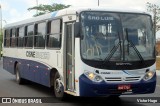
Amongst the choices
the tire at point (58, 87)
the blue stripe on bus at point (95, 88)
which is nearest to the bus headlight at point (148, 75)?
the blue stripe on bus at point (95, 88)

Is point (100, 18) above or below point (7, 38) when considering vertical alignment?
above

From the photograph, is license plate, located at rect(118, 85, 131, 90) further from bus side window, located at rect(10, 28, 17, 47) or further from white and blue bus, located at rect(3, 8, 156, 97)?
bus side window, located at rect(10, 28, 17, 47)

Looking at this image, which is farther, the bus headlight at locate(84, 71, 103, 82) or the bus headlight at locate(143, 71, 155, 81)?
the bus headlight at locate(143, 71, 155, 81)

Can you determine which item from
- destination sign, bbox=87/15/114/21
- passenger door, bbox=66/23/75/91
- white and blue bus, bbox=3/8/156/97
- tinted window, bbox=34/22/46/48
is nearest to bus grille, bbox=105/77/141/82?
white and blue bus, bbox=3/8/156/97

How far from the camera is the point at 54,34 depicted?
1314cm

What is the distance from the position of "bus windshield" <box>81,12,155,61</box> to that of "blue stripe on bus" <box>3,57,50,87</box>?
3.16 meters

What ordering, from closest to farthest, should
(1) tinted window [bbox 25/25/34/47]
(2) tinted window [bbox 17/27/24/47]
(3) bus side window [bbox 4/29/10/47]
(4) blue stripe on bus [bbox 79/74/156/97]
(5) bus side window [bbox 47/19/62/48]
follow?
1. (4) blue stripe on bus [bbox 79/74/156/97]
2. (5) bus side window [bbox 47/19/62/48]
3. (1) tinted window [bbox 25/25/34/47]
4. (2) tinted window [bbox 17/27/24/47]
5. (3) bus side window [bbox 4/29/10/47]

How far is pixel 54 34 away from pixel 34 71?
281 centimetres

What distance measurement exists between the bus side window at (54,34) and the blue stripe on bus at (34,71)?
3.14ft

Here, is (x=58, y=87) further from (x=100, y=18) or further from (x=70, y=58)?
(x=100, y=18)

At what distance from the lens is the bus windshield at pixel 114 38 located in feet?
35.3

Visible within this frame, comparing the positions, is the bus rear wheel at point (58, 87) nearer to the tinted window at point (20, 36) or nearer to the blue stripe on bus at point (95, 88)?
the blue stripe on bus at point (95, 88)

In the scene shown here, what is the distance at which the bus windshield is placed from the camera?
35.3 ft

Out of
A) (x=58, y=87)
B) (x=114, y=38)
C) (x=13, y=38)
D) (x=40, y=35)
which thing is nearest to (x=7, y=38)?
(x=13, y=38)
